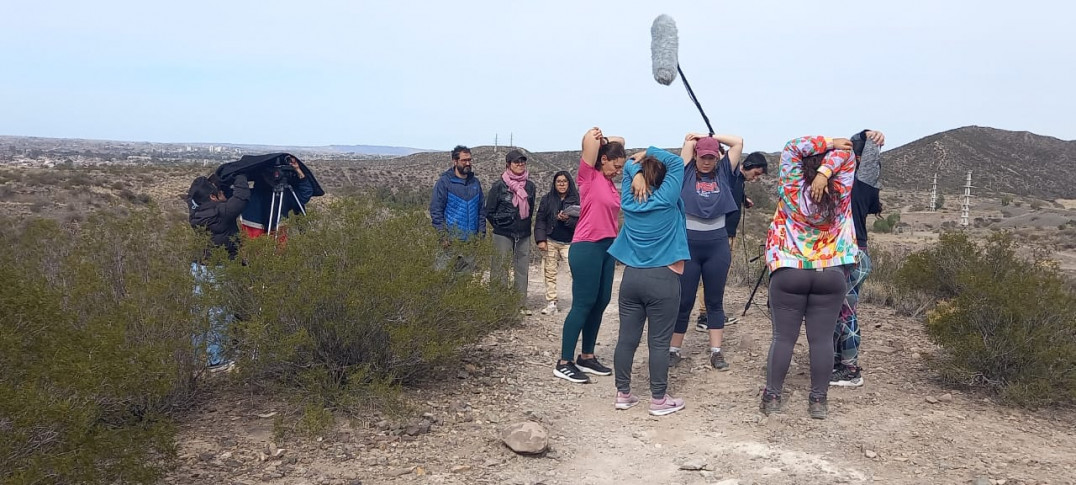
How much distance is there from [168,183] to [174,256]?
27.2m

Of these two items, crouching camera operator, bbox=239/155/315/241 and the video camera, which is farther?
crouching camera operator, bbox=239/155/315/241

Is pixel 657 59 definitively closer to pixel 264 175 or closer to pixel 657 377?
pixel 657 377

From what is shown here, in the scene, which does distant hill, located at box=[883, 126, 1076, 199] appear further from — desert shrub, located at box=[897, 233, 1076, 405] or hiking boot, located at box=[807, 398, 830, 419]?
hiking boot, located at box=[807, 398, 830, 419]

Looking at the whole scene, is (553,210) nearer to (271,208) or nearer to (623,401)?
(271,208)

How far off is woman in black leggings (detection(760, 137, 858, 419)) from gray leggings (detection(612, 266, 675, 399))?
0.19 metres

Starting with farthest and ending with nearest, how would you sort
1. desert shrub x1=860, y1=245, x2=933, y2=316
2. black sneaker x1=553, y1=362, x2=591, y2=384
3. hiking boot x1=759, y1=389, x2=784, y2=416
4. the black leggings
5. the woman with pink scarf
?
desert shrub x1=860, y1=245, x2=933, y2=316
the woman with pink scarf
black sneaker x1=553, y1=362, x2=591, y2=384
the black leggings
hiking boot x1=759, y1=389, x2=784, y2=416

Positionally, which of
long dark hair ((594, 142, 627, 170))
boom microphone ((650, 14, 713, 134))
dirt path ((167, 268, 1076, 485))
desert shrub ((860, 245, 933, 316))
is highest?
boom microphone ((650, 14, 713, 134))

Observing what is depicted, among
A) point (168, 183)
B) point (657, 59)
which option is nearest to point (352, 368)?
point (657, 59)

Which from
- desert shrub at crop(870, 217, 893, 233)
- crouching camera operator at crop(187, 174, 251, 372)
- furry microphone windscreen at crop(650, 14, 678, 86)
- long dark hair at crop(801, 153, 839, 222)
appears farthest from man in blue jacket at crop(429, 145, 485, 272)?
desert shrub at crop(870, 217, 893, 233)

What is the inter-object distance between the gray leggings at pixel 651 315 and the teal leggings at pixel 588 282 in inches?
17.2

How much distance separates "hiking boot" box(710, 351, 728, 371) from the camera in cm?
532

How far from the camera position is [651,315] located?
4254 mm

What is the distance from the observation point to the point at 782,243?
4094 mm

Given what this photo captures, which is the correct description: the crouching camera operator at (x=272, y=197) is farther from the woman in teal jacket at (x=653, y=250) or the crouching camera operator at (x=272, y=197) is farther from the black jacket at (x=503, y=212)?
the woman in teal jacket at (x=653, y=250)
